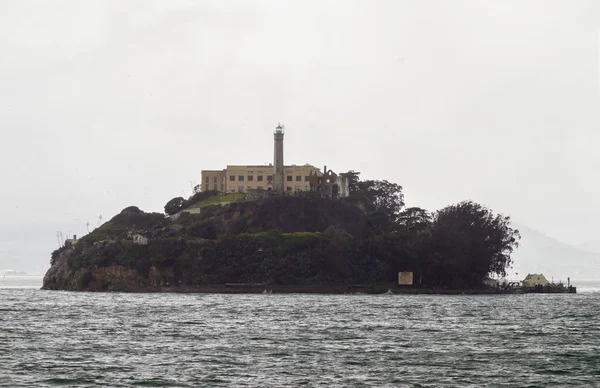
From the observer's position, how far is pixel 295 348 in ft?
265

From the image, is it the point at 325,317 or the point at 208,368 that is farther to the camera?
the point at 325,317

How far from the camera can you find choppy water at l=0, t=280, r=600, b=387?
6259 centimetres

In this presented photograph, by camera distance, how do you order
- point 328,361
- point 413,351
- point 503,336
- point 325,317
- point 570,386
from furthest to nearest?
point 325,317 < point 503,336 < point 413,351 < point 328,361 < point 570,386

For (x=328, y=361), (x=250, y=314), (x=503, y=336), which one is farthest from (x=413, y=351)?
(x=250, y=314)

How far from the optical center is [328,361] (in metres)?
71.6

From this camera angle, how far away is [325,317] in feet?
393

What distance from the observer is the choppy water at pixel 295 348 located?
62.6 metres

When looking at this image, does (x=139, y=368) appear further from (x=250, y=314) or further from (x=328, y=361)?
(x=250, y=314)

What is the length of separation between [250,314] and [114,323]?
74.3 ft

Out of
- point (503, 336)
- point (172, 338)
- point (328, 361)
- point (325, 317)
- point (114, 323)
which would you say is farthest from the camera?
point (325, 317)

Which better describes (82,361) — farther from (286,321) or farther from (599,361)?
(286,321)

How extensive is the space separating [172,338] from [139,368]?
22545mm

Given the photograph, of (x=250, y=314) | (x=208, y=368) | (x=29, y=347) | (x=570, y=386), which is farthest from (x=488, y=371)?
(x=250, y=314)

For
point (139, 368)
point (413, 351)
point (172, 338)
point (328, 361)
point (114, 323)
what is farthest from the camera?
point (114, 323)
